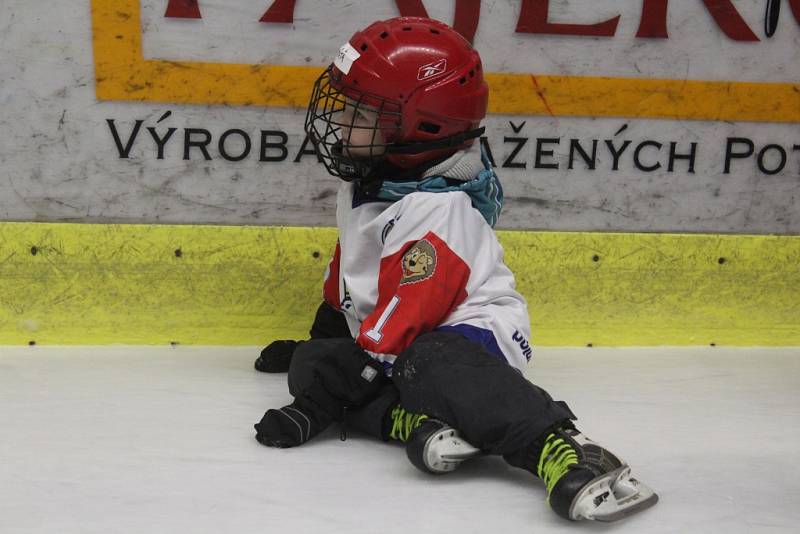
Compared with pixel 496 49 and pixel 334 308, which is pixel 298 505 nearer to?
pixel 334 308

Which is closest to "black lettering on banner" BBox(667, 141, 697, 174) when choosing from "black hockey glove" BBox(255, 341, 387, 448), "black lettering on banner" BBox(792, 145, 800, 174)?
"black lettering on banner" BBox(792, 145, 800, 174)

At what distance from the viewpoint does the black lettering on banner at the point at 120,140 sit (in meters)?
2.59

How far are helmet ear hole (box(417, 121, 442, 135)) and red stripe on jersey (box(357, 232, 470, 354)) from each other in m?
0.24

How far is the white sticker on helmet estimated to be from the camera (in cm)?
213

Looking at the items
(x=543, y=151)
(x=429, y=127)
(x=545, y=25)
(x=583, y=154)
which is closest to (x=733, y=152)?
(x=583, y=154)

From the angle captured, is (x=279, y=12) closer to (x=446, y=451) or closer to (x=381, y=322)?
(x=381, y=322)

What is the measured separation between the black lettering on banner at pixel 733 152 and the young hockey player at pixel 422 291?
2.90ft

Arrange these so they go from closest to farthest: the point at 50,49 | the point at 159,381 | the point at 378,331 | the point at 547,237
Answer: the point at 378,331
the point at 159,381
the point at 50,49
the point at 547,237

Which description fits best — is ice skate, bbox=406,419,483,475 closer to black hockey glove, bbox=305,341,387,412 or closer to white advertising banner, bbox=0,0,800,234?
black hockey glove, bbox=305,341,387,412

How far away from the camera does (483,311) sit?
6.72 ft

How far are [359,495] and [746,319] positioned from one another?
154cm

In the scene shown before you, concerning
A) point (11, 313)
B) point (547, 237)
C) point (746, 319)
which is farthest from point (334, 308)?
point (746, 319)

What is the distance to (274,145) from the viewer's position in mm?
2650

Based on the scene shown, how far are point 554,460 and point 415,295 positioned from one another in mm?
454
